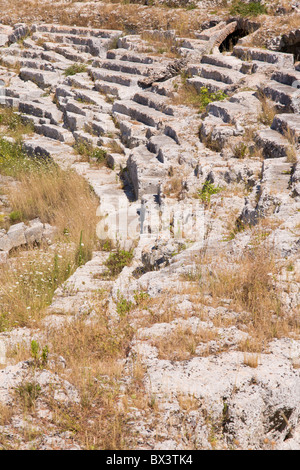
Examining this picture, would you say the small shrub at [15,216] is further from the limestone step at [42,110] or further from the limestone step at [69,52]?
the limestone step at [69,52]

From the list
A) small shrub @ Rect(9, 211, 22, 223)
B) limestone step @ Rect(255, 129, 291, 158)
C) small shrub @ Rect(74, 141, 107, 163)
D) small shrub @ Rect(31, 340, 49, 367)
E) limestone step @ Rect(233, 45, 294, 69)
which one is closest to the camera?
small shrub @ Rect(31, 340, 49, 367)

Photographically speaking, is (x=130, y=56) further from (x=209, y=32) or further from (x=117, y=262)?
(x=117, y=262)

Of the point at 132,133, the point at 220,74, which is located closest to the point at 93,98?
the point at 132,133

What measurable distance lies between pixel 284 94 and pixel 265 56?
3635 millimetres

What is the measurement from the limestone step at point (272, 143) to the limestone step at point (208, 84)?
332cm

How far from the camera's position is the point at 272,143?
770 cm

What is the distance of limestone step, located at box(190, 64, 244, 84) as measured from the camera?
37.5ft

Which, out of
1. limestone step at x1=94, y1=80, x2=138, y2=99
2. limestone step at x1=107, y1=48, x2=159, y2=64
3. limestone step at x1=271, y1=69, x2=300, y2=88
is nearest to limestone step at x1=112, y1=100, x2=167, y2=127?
limestone step at x1=94, y1=80, x2=138, y2=99

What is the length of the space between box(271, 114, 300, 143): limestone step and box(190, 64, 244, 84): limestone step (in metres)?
3.18

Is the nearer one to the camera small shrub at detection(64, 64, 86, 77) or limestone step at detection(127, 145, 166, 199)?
limestone step at detection(127, 145, 166, 199)

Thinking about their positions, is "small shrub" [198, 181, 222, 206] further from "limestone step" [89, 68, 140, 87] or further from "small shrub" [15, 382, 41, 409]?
"limestone step" [89, 68, 140, 87]

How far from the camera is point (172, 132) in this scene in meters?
9.96
